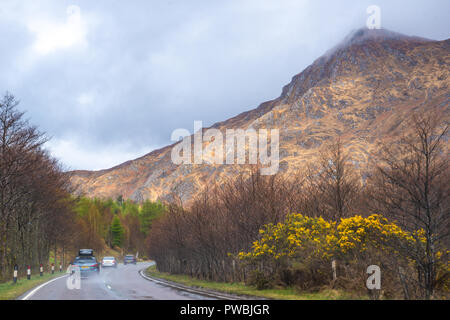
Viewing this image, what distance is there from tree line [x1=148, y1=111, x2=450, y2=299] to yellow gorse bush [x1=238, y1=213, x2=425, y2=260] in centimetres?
4

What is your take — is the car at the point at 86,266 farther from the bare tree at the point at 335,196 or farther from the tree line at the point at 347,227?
the bare tree at the point at 335,196

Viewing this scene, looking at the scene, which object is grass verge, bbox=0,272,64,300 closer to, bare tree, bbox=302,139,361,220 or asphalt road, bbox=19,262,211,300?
asphalt road, bbox=19,262,211,300

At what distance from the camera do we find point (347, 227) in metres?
16.8

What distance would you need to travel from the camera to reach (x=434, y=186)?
1530 cm

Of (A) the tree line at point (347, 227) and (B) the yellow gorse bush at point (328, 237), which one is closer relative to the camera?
(A) the tree line at point (347, 227)

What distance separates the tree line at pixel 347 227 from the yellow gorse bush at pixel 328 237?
44 millimetres

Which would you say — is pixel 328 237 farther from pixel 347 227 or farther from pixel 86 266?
pixel 86 266

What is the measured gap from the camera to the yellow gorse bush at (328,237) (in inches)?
619

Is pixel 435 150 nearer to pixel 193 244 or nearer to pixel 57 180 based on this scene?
pixel 193 244

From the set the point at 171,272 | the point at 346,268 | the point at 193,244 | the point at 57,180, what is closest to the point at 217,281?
the point at 193,244

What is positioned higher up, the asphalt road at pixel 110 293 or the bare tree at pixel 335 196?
the bare tree at pixel 335 196

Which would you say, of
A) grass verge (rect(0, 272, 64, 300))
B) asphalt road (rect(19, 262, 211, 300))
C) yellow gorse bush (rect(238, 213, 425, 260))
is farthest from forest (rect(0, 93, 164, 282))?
yellow gorse bush (rect(238, 213, 425, 260))

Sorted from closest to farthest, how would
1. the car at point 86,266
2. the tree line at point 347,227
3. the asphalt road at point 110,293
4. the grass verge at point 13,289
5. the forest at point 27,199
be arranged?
the tree line at point 347,227 < the asphalt road at point 110,293 < the grass verge at point 13,289 < the forest at point 27,199 < the car at point 86,266

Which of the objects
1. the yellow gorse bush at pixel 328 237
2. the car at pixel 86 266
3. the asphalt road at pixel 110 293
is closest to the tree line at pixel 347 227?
the yellow gorse bush at pixel 328 237
